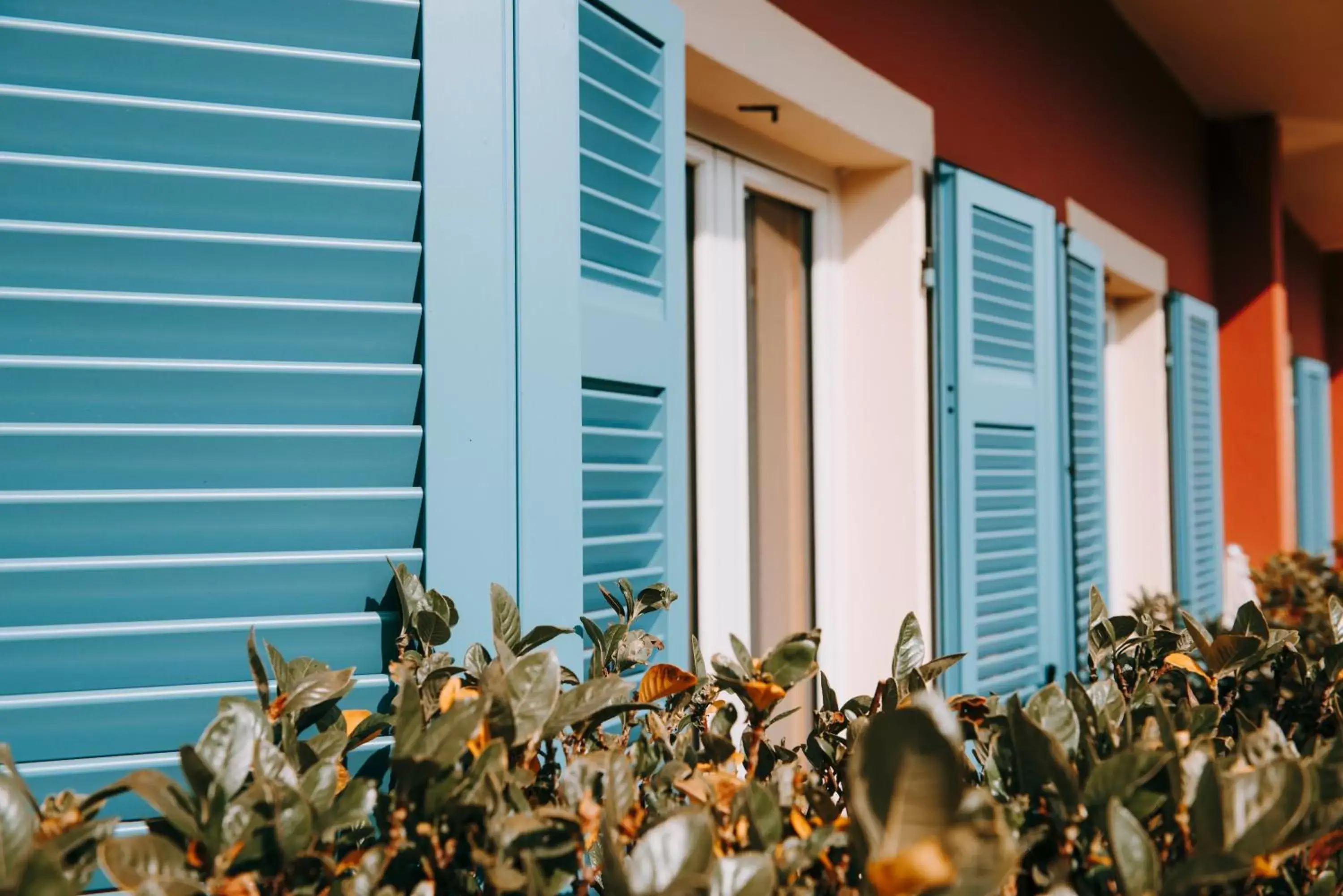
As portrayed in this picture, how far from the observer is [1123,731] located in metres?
0.97

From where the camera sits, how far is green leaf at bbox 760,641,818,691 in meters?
1.00

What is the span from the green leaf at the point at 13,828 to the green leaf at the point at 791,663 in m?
0.58

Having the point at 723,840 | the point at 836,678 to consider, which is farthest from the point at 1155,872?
the point at 836,678

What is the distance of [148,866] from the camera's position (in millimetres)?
808

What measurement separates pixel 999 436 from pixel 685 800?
6.58 ft

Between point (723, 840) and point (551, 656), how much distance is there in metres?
0.21

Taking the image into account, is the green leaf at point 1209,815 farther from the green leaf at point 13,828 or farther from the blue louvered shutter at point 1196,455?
the blue louvered shutter at point 1196,455

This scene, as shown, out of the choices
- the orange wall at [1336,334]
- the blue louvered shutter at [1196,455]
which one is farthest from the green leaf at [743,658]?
the orange wall at [1336,334]

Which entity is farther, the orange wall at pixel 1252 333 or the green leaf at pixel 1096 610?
the orange wall at pixel 1252 333

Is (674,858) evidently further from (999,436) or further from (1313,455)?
(1313,455)

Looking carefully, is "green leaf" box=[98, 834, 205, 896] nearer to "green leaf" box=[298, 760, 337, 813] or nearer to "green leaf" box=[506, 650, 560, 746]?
"green leaf" box=[298, 760, 337, 813]

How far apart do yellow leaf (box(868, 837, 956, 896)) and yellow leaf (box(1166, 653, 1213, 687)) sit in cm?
70

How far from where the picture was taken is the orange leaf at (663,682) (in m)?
1.14

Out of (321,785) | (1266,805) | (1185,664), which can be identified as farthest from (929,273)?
(321,785)
